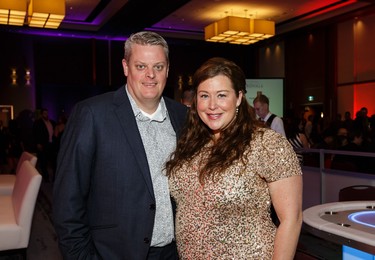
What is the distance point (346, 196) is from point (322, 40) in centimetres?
874

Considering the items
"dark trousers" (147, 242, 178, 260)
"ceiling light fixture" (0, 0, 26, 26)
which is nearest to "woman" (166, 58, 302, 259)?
"dark trousers" (147, 242, 178, 260)

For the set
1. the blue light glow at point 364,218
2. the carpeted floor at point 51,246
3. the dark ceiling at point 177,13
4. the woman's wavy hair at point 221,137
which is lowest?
the carpeted floor at point 51,246

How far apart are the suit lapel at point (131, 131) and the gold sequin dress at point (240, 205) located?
165 mm

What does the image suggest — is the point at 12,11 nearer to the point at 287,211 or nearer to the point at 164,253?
the point at 164,253

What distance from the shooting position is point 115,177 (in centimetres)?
160

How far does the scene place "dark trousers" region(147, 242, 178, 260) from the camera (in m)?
1.73

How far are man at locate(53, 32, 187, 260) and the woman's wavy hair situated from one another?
5.0 inches

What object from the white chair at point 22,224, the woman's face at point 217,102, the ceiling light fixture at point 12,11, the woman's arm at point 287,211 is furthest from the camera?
the ceiling light fixture at point 12,11

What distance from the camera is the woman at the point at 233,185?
155 cm

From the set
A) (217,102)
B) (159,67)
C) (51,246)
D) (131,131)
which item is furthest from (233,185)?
(51,246)

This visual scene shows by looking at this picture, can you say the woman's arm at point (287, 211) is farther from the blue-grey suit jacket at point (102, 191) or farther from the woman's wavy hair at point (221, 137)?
the blue-grey suit jacket at point (102, 191)

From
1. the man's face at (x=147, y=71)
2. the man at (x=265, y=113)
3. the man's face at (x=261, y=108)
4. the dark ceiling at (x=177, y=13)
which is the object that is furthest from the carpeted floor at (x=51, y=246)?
the dark ceiling at (x=177, y=13)

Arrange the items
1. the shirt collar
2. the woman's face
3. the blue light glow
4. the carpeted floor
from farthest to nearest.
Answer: the carpeted floor → the blue light glow → the shirt collar → the woman's face

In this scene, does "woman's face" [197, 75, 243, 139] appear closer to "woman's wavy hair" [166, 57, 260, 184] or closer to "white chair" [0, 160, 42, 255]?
"woman's wavy hair" [166, 57, 260, 184]
